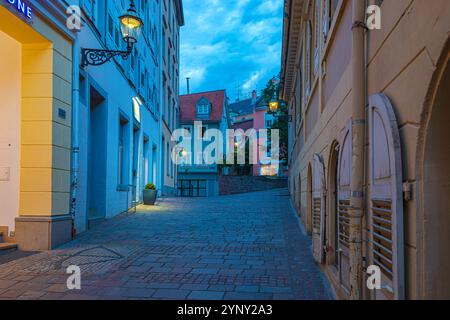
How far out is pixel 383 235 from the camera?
131 inches

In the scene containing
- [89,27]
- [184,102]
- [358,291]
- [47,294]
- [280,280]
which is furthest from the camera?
[184,102]

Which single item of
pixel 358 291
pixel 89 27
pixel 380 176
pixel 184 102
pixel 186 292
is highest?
pixel 184 102

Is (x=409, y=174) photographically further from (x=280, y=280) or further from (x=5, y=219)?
(x=5, y=219)

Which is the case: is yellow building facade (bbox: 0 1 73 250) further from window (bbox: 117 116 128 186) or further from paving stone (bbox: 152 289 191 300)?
window (bbox: 117 116 128 186)

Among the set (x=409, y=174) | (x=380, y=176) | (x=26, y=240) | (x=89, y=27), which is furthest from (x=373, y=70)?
(x=89, y=27)

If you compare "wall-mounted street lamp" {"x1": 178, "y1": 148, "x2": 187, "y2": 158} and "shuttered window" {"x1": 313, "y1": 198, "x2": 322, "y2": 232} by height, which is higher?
"wall-mounted street lamp" {"x1": 178, "y1": 148, "x2": 187, "y2": 158}

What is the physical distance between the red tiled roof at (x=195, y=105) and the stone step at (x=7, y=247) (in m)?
39.9

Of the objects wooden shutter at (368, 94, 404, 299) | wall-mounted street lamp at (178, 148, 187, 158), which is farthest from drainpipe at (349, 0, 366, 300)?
wall-mounted street lamp at (178, 148, 187, 158)

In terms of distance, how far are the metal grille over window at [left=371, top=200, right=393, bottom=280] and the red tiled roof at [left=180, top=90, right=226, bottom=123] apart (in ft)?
146

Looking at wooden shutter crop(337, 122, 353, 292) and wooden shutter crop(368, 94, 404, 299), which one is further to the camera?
wooden shutter crop(337, 122, 353, 292)

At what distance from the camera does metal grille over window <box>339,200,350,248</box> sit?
4.85 metres

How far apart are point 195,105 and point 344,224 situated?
45251 mm

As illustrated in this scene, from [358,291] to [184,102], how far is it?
1904 inches

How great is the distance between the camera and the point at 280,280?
6102 millimetres
